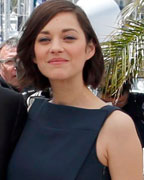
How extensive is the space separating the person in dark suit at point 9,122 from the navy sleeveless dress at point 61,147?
40mm

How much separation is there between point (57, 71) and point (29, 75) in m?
0.33

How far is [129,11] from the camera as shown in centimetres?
381

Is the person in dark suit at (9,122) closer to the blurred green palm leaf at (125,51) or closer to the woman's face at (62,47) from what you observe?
the woman's face at (62,47)

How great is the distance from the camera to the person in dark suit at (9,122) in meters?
1.60

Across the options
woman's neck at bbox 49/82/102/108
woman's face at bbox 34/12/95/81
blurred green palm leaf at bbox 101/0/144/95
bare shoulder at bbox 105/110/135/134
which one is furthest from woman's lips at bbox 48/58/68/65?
blurred green palm leaf at bbox 101/0/144/95

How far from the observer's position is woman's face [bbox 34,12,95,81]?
1.49m

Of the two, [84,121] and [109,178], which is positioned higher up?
[84,121]

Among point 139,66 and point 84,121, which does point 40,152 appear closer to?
point 84,121

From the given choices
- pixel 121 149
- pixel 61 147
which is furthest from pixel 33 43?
pixel 121 149

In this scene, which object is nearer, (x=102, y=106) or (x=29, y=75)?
(x=102, y=106)

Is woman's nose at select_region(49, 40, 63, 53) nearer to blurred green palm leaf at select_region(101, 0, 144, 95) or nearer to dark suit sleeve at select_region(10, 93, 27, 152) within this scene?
dark suit sleeve at select_region(10, 93, 27, 152)

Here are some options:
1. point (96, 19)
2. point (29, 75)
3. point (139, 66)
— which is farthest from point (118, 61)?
point (29, 75)

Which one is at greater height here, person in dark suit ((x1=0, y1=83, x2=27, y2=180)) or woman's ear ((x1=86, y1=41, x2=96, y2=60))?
woman's ear ((x1=86, y1=41, x2=96, y2=60))

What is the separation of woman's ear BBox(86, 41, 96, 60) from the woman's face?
0.16 feet
